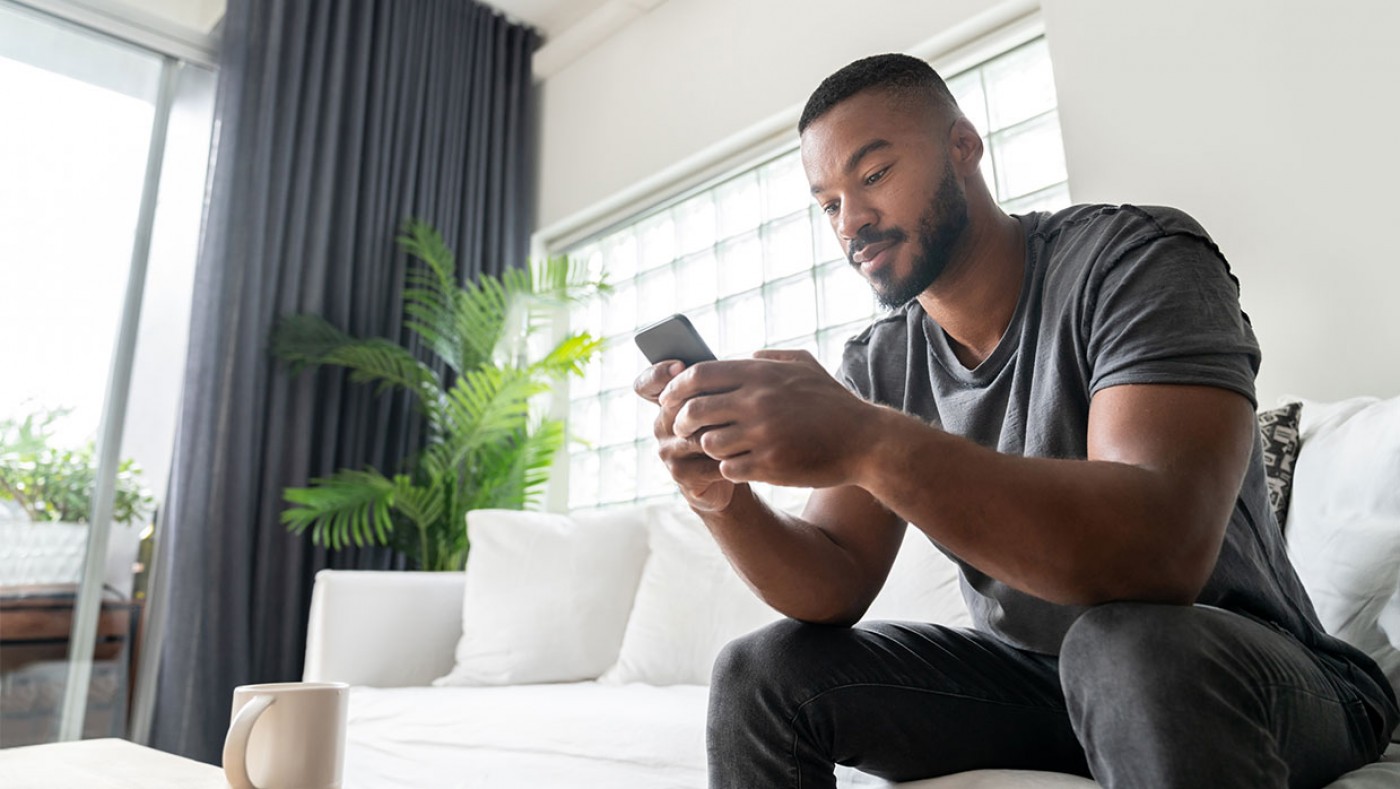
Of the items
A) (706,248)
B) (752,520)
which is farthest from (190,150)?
(752,520)

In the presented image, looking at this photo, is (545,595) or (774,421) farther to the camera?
(545,595)

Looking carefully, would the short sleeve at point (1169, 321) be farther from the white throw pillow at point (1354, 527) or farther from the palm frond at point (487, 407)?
the palm frond at point (487, 407)

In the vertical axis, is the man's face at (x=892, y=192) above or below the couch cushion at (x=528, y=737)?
above

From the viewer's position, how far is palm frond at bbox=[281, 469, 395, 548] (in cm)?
259

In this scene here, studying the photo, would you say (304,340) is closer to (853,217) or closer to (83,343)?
(83,343)

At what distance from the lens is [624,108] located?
325cm

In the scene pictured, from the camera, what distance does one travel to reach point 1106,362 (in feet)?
2.53

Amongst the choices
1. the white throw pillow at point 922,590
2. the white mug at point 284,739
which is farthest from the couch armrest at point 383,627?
the white mug at point 284,739

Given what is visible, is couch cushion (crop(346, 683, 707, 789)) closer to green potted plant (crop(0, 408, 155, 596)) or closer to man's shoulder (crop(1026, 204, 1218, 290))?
man's shoulder (crop(1026, 204, 1218, 290))

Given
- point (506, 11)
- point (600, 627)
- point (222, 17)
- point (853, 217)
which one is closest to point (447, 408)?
point (600, 627)

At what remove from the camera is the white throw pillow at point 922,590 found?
4.99ft

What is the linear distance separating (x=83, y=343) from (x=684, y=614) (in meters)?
1.95

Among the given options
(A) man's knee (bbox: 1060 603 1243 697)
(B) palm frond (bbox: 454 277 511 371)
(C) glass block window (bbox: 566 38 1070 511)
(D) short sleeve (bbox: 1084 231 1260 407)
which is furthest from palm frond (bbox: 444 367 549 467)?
(A) man's knee (bbox: 1060 603 1243 697)

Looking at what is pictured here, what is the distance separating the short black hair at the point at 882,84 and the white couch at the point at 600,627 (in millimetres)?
676
